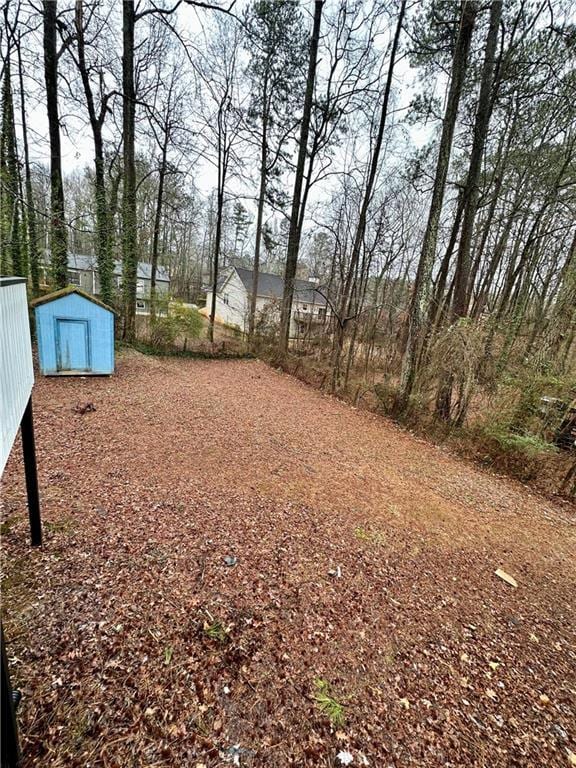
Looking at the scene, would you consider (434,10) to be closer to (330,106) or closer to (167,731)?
(330,106)

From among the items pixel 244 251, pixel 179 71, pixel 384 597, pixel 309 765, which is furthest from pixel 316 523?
pixel 244 251

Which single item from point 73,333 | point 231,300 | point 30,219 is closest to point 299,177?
point 30,219

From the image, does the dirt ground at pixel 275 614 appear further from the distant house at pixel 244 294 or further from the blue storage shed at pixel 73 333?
the distant house at pixel 244 294

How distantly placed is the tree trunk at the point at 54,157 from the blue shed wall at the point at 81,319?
102 inches

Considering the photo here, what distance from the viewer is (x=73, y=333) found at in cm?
626

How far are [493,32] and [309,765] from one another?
973 cm

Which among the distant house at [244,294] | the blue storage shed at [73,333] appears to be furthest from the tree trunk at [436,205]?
the distant house at [244,294]

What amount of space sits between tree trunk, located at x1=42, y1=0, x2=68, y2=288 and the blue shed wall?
2592 millimetres

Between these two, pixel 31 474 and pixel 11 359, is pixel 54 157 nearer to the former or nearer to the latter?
pixel 31 474

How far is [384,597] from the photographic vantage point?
236 centimetres

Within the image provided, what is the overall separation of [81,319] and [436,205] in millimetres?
7120

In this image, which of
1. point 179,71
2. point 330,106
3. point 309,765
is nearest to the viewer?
point 309,765

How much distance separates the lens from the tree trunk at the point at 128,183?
866cm

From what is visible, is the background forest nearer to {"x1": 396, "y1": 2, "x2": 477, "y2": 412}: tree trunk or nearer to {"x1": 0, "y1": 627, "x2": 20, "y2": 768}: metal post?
{"x1": 396, "y1": 2, "x2": 477, "y2": 412}: tree trunk
